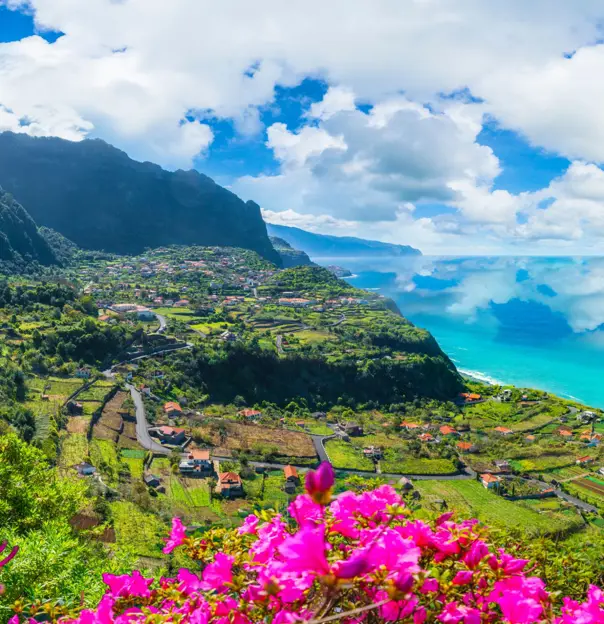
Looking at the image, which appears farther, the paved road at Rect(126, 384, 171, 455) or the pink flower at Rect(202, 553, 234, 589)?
the paved road at Rect(126, 384, 171, 455)

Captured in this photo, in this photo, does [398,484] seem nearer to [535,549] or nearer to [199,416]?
[199,416]

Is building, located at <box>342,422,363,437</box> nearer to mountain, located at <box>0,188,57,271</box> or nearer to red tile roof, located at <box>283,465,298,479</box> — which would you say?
red tile roof, located at <box>283,465,298,479</box>

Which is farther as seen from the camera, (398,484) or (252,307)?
(252,307)

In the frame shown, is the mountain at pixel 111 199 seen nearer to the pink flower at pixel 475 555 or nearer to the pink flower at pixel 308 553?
the pink flower at pixel 475 555

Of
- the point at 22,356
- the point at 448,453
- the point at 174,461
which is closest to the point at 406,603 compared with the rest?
the point at 174,461

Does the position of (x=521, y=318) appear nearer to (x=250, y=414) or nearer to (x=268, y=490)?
(x=250, y=414)

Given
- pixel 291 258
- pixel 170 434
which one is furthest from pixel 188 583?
pixel 291 258

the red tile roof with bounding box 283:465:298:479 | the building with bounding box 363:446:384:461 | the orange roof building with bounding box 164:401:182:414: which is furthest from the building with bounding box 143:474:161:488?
the building with bounding box 363:446:384:461
